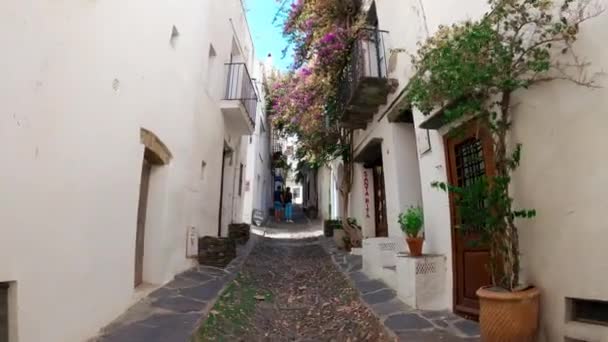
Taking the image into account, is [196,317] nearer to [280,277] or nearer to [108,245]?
[108,245]

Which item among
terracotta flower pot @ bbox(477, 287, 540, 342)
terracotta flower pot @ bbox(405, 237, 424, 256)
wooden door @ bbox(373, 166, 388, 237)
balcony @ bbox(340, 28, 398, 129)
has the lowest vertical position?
terracotta flower pot @ bbox(477, 287, 540, 342)

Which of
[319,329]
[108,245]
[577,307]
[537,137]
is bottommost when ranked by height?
[319,329]

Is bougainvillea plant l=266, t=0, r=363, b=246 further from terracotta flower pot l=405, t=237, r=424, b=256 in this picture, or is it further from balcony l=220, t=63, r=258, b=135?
terracotta flower pot l=405, t=237, r=424, b=256

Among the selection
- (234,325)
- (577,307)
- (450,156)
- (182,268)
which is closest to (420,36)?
(450,156)

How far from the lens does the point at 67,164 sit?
380cm

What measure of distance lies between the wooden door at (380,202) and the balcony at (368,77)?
5.98ft

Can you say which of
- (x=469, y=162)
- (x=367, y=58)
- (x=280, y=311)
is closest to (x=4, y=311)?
(x=280, y=311)

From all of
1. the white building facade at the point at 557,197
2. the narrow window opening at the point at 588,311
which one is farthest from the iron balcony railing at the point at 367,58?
the narrow window opening at the point at 588,311

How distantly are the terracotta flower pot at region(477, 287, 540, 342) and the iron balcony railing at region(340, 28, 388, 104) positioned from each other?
5.18 m

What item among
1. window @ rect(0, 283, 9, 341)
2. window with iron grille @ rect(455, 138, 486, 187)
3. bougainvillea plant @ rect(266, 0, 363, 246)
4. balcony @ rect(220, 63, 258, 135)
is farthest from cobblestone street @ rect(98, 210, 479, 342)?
balcony @ rect(220, 63, 258, 135)

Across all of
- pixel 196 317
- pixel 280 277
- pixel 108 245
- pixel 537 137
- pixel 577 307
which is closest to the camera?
pixel 577 307

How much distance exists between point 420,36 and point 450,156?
213 centimetres

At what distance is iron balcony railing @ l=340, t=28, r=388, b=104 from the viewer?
800 centimetres

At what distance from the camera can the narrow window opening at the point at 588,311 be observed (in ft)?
10.2
